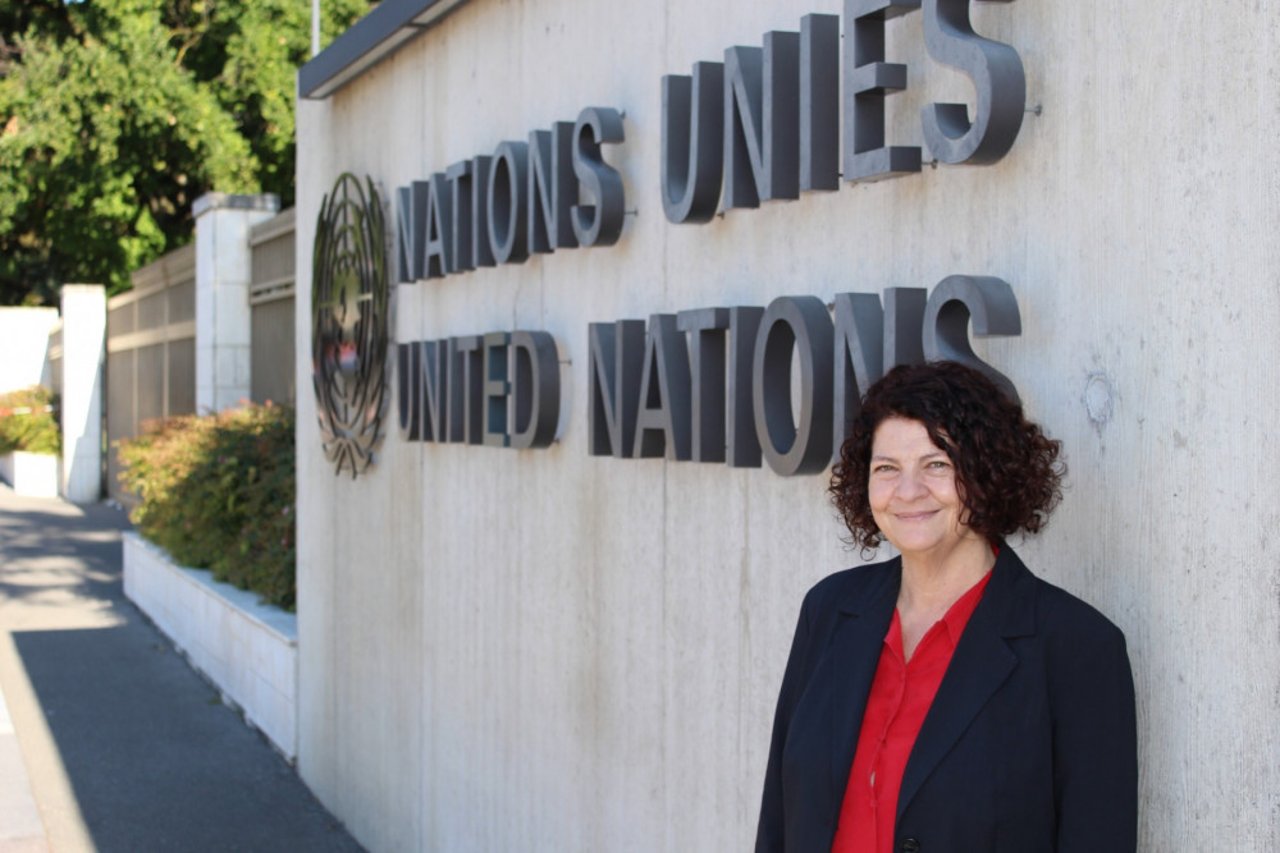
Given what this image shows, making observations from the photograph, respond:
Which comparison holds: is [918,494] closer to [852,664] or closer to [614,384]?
[852,664]

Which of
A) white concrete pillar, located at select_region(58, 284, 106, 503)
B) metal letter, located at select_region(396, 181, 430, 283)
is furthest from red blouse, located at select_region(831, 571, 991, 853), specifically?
white concrete pillar, located at select_region(58, 284, 106, 503)

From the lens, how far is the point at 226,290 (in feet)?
50.1

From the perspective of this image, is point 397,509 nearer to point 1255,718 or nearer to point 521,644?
point 521,644

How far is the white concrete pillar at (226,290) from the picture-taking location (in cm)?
1520

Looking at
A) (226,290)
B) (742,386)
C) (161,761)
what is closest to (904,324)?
(742,386)

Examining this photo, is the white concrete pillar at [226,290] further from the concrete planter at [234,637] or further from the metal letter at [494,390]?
the metal letter at [494,390]

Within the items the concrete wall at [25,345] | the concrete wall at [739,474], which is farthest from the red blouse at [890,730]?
the concrete wall at [25,345]

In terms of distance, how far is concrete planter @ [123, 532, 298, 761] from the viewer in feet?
30.2

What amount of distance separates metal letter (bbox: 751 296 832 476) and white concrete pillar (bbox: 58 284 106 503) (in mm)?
22595

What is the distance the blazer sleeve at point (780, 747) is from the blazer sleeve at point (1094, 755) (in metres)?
0.58

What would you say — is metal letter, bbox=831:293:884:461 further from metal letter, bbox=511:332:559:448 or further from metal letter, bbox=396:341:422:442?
metal letter, bbox=396:341:422:442

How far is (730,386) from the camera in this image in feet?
13.2

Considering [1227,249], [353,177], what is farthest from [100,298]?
[1227,249]

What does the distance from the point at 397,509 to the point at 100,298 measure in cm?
1916
